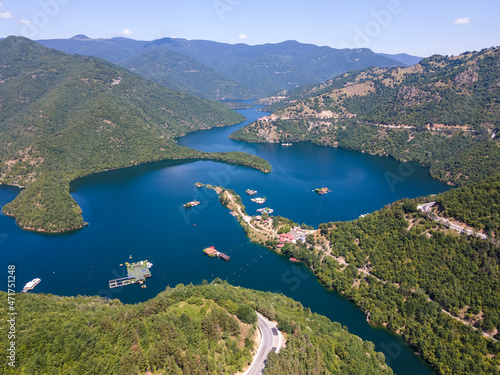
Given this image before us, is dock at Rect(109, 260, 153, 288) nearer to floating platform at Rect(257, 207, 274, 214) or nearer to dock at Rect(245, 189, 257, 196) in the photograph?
floating platform at Rect(257, 207, 274, 214)

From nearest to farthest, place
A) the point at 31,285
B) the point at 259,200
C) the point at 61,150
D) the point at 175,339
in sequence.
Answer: the point at 175,339 → the point at 31,285 → the point at 259,200 → the point at 61,150

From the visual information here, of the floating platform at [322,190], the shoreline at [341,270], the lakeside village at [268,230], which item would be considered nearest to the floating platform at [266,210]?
the lakeside village at [268,230]

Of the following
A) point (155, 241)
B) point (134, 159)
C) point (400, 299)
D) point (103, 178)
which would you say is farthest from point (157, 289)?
point (134, 159)

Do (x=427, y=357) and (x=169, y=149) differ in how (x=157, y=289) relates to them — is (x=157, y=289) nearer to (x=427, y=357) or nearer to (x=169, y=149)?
(x=427, y=357)

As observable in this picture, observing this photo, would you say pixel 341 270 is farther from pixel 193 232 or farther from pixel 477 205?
pixel 193 232

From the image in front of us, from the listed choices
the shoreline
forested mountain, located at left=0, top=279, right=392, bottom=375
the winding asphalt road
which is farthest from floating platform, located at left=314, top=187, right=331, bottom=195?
the winding asphalt road

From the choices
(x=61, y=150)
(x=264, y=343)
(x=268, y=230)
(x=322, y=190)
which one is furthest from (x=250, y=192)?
(x=61, y=150)
